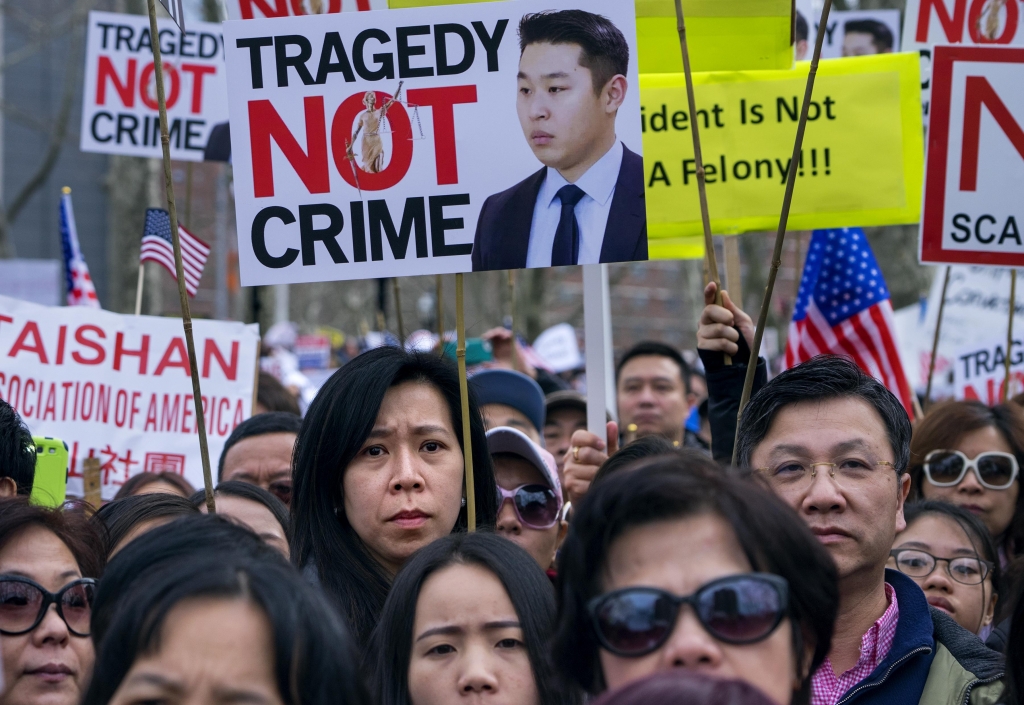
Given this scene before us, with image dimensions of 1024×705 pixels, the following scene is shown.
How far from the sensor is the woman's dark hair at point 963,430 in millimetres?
4840

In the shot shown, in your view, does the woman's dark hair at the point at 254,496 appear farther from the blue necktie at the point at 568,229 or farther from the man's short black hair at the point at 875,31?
the man's short black hair at the point at 875,31

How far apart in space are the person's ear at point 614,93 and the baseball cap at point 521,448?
42.2 inches

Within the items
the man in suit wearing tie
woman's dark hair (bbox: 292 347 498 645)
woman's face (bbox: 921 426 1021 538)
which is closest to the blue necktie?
the man in suit wearing tie

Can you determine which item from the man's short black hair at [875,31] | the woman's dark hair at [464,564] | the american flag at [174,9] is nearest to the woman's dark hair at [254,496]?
the woman's dark hair at [464,564]

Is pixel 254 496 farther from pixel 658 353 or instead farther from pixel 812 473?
pixel 658 353

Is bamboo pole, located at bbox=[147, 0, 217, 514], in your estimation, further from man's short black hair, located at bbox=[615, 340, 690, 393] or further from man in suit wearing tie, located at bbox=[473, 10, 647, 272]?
man's short black hair, located at bbox=[615, 340, 690, 393]

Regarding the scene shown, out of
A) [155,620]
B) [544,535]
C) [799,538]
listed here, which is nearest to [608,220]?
[544,535]

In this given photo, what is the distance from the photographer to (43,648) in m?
2.84

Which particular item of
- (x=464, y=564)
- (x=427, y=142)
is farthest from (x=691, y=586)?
(x=427, y=142)

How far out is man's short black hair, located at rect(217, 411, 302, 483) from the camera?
16.1 ft

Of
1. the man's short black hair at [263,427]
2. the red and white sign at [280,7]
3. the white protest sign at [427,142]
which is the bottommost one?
the man's short black hair at [263,427]

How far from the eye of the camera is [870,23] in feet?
24.3

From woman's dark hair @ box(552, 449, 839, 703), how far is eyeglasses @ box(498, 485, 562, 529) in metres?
2.01

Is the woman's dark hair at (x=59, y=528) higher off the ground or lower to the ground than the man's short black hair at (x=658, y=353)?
lower
